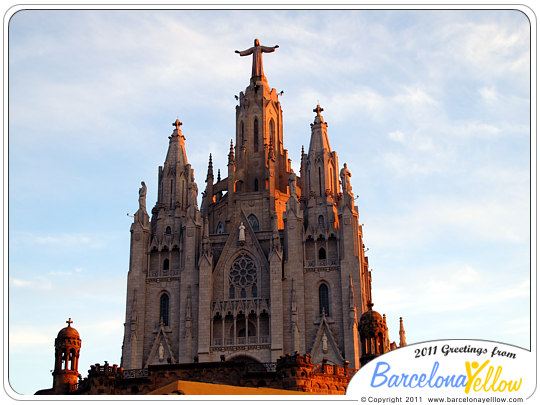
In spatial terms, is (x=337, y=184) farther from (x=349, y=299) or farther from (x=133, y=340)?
(x=133, y=340)

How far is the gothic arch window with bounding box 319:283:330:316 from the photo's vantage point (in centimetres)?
6212

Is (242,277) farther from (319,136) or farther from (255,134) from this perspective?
(255,134)

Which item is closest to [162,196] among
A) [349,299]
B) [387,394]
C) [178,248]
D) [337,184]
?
[178,248]

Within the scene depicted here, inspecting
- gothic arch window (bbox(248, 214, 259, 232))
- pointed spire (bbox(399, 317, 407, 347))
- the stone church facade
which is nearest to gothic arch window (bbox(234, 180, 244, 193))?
the stone church facade

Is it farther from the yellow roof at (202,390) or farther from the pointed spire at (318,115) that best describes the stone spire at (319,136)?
the yellow roof at (202,390)

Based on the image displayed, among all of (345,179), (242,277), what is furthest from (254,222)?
(345,179)

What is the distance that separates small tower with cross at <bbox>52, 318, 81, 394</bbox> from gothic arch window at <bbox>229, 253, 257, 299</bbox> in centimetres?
1434

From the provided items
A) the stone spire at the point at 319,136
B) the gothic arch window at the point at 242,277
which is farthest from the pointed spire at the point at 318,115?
the gothic arch window at the point at 242,277

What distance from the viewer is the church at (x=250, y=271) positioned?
61.5 m

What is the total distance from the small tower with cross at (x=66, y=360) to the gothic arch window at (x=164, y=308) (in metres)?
11.3

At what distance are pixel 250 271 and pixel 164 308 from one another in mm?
7087

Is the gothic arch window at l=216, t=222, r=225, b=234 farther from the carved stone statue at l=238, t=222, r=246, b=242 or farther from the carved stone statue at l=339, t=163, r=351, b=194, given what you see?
the carved stone statue at l=339, t=163, r=351, b=194

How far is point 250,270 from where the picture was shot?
65312 millimetres

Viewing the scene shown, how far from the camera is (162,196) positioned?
70.4 m
